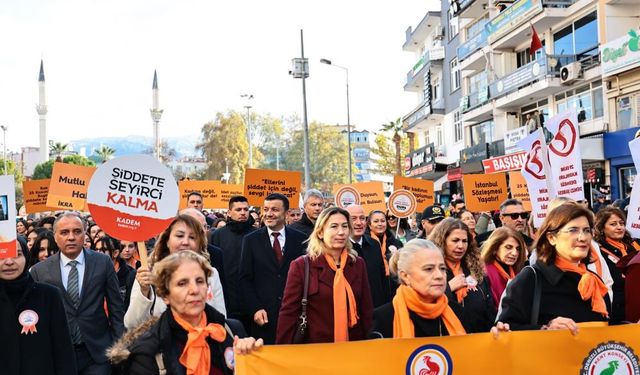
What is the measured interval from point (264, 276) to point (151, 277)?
3.24 meters

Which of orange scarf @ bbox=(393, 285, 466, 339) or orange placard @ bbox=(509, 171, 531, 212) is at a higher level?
orange placard @ bbox=(509, 171, 531, 212)

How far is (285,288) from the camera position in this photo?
5.52 metres

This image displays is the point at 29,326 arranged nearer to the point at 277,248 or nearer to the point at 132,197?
the point at 132,197

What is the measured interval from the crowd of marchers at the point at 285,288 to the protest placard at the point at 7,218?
0.11 m

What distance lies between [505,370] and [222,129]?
69.3 metres

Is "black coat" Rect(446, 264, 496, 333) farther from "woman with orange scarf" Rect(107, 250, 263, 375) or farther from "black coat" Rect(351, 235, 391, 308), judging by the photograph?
"woman with orange scarf" Rect(107, 250, 263, 375)

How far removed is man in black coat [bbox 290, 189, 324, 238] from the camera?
8.57m

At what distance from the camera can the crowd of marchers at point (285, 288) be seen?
3.83 meters

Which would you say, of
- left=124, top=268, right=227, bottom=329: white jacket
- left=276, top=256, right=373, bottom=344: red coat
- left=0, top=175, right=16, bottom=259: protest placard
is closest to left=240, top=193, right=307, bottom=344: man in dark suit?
left=276, top=256, right=373, bottom=344: red coat

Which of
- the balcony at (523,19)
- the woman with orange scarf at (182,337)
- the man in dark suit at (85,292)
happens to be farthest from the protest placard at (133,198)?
the balcony at (523,19)

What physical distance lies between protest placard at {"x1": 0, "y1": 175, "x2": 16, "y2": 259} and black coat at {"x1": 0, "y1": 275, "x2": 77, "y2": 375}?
0.82ft

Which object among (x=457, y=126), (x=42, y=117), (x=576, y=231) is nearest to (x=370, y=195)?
(x=576, y=231)

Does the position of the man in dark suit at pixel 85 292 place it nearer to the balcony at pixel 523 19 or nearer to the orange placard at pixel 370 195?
the orange placard at pixel 370 195

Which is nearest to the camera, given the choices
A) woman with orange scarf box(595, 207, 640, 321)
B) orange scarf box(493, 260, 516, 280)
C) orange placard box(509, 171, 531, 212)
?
orange scarf box(493, 260, 516, 280)
